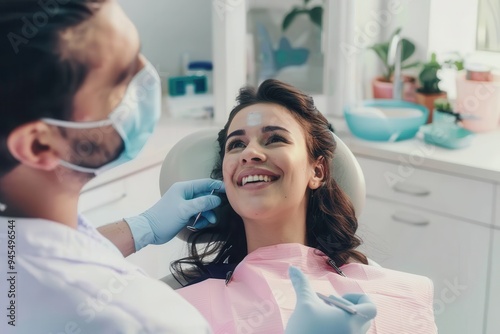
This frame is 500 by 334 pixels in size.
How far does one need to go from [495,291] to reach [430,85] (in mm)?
713

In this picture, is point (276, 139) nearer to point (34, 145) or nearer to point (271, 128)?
point (271, 128)

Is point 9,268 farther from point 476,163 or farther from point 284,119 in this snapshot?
point 476,163

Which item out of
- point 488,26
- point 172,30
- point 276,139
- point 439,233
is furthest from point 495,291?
point 172,30

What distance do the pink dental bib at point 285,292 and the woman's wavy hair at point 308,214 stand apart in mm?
47

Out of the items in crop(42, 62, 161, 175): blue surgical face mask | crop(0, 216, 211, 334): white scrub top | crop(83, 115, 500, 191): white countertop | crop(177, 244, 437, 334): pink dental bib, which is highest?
crop(42, 62, 161, 175): blue surgical face mask

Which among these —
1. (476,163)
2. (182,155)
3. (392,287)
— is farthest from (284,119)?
(476,163)

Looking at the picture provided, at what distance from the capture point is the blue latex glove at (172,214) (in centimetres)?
112

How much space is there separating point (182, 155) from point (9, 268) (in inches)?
31.7

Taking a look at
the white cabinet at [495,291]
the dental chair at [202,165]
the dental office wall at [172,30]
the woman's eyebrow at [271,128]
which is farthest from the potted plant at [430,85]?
the woman's eyebrow at [271,128]

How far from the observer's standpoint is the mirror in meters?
2.39

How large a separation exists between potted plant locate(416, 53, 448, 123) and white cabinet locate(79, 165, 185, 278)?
103 cm

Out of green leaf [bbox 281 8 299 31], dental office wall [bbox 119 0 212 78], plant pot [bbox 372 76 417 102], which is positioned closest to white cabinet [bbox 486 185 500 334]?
plant pot [bbox 372 76 417 102]

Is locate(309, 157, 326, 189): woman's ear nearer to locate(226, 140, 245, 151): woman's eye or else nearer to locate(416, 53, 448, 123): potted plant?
locate(226, 140, 245, 151): woman's eye

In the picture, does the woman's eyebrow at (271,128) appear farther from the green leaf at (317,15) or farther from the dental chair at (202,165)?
the green leaf at (317,15)
